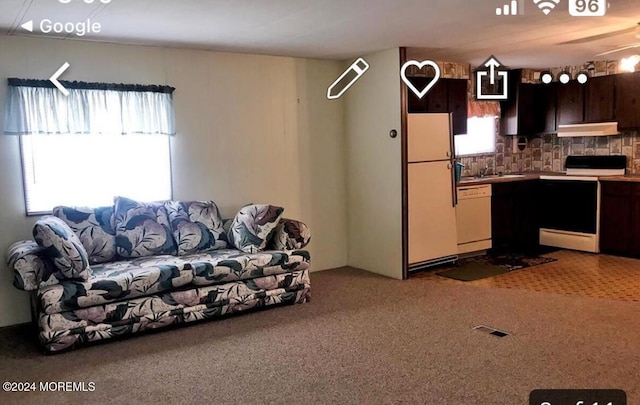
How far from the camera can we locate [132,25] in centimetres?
380

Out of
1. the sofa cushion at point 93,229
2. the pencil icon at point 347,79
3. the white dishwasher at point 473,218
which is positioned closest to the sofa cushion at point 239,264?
the sofa cushion at point 93,229

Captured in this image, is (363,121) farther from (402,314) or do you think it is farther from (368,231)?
(402,314)

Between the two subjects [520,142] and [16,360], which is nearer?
[16,360]

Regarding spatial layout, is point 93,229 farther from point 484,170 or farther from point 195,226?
point 484,170

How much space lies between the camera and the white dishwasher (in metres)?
5.99

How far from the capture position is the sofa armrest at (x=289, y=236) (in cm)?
Answer: 452

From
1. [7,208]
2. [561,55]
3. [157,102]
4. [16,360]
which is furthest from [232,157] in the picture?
[561,55]

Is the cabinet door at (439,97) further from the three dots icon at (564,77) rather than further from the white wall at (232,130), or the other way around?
the three dots icon at (564,77)

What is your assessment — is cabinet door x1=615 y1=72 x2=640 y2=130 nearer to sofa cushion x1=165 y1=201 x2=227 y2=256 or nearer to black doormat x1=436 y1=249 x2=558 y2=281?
black doormat x1=436 y1=249 x2=558 y2=281

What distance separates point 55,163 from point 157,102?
0.97 m

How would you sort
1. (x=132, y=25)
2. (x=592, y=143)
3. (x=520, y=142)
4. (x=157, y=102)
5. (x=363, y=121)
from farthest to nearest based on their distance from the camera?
(x=520, y=142)
(x=592, y=143)
(x=363, y=121)
(x=157, y=102)
(x=132, y=25)

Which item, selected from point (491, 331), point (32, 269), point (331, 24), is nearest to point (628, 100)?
point (491, 331)

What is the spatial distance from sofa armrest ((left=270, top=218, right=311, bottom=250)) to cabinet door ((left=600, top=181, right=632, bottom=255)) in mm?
3631

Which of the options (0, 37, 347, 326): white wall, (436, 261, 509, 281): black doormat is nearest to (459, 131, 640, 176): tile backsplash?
(436, 261, 509, 281): black doormat
